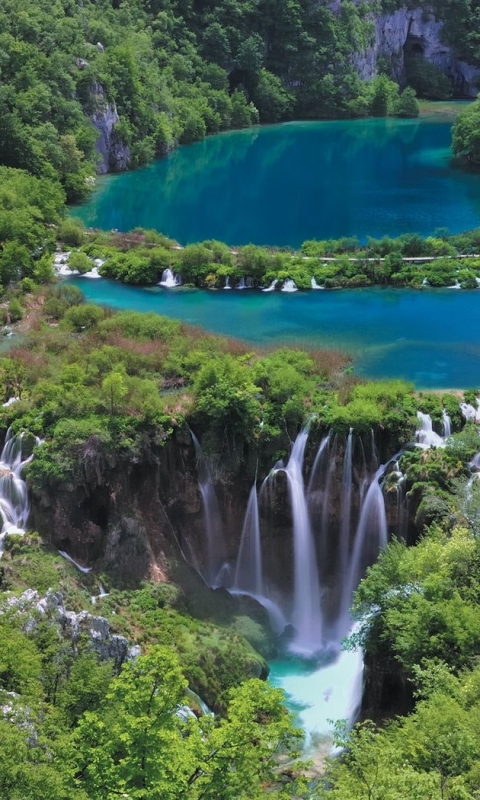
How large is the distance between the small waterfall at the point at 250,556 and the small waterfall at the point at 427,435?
6.09 metres

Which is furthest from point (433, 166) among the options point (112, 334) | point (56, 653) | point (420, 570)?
point (56, 653)

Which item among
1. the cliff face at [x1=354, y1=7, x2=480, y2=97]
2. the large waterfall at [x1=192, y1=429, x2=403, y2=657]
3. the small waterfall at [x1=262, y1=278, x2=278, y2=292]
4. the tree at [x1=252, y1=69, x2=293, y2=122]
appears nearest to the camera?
the large waterfall at [x1=192, y1=429, x2=403, y2=657]

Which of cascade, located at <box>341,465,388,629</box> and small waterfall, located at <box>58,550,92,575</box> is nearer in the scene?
small waterfall, located at <box>58,550,92,575</box>

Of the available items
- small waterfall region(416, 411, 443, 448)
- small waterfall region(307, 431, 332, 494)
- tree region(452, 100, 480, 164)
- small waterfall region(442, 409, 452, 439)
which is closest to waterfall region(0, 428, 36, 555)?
small waterfall region(307, 431, 332, 494)

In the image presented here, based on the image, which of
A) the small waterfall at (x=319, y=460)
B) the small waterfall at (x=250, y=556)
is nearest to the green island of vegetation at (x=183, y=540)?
the small waterfall at (x=319, y=460)

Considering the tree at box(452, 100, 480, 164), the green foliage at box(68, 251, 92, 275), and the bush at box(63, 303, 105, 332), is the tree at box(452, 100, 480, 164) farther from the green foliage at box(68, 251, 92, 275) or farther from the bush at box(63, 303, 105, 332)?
the bush at box(63, 303, 105, 332)

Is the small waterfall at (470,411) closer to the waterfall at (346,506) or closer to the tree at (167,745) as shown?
the waterfall at (346,506)

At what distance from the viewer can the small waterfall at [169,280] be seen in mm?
52031

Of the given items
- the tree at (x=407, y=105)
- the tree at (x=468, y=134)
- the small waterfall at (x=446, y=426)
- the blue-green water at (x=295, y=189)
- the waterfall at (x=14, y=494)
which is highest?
the tree at (x=407, y=105)

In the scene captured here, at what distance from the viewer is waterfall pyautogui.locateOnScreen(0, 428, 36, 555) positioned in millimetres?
27812

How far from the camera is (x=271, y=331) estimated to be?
42.8 meters

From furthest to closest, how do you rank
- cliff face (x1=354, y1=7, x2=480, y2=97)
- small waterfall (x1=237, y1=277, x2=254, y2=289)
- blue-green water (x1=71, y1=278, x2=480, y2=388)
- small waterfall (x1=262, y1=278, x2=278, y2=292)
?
cliff face (x1=354, y1=7, x2=480, y2=97) → small waterfall (x1=237, y1=277, x2=254, y2=289) → small waterfall (x1=262, y1=278, x2=278, y2=292) → blue-green water (x1=71, y1=278, x2=480, y2=388)

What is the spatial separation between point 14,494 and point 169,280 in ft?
86.7

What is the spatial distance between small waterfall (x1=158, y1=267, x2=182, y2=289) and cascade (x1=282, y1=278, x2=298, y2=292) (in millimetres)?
6569
